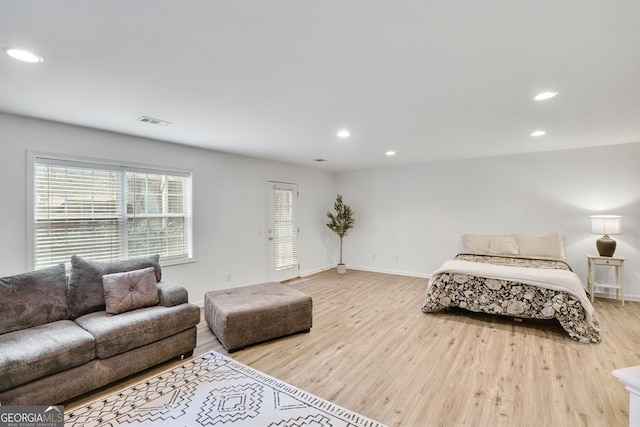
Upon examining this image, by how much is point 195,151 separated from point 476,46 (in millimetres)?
3847

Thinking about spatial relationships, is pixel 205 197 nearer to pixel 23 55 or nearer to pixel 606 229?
pixel 23 55

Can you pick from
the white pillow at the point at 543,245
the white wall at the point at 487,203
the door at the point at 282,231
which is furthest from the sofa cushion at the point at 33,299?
the white pillow at the point at 543,245

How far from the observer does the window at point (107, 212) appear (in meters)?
3.04

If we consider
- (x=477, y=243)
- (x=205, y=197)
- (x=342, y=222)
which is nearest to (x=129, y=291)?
(x=205, y=197)

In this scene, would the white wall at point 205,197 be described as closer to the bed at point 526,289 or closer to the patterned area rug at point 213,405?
the patterned area rug at point 213,405

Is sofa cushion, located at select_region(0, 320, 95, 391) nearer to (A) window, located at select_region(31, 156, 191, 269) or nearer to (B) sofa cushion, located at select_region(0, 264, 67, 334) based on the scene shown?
(B) sofa cushion, located at select_region(0, 264, 67, 334)

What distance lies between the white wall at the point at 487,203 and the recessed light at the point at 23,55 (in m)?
5.80

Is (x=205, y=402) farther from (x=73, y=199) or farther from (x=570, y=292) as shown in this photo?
(x=570, y=292)

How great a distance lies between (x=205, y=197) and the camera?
14.6 feet

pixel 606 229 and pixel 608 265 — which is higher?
pixel 606 229

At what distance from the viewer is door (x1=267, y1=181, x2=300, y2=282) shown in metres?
5.52

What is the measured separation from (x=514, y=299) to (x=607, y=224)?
6.88 feet

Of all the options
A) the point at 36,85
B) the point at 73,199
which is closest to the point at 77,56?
the point at 36,85

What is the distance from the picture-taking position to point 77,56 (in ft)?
6.00
